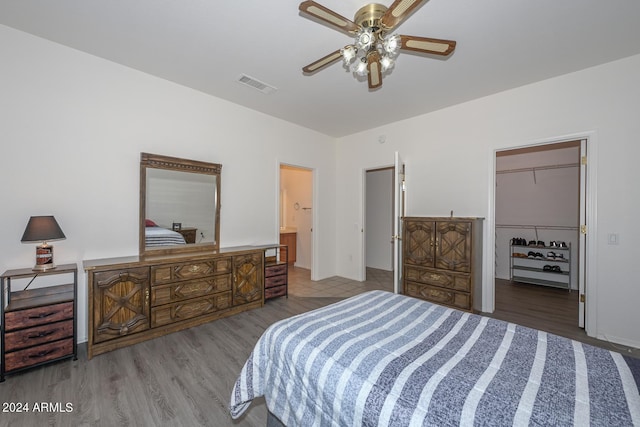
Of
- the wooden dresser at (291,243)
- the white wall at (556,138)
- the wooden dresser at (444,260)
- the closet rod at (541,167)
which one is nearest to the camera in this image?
the white wall at (556,138)

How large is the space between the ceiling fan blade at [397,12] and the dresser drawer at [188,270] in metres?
2.88

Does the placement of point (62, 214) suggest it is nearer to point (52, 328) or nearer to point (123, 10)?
point (52, 328)

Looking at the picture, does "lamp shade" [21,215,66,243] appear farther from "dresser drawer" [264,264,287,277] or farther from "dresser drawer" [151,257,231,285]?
"dresser drawer" [264,264,287,277]

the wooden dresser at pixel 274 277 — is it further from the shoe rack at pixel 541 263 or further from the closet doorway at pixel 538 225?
the shoe rack at pixel 541 263

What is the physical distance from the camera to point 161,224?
10.3ft

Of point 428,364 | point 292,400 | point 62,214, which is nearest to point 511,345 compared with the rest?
point 428,364

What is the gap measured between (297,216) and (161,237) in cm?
347

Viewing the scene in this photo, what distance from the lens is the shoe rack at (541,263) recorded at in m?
4.52

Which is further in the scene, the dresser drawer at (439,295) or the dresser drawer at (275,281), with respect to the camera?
the dresser drawer at (275,281)

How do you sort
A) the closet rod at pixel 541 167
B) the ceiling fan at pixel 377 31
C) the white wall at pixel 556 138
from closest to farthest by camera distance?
the ceiling fan at pixel 377 31
the white wall at pixel 556 138
the closet rod at pixel 541 167

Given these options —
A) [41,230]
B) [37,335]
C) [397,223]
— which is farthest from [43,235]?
[397,223]

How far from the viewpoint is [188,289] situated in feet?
9.62

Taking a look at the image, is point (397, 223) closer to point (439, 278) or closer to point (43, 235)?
point (439, 278)

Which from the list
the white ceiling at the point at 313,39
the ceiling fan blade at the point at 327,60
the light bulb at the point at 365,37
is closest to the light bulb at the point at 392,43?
the light bulb at the point at 365,37
